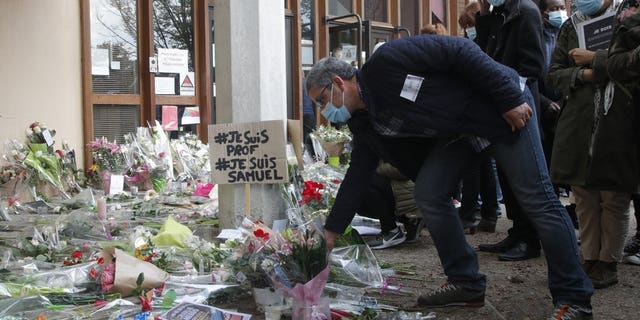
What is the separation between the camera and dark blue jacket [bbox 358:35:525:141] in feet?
10.5

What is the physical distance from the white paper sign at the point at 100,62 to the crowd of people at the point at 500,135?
6893mm

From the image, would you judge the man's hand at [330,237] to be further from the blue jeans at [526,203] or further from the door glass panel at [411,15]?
the door glass panel at [411,15]

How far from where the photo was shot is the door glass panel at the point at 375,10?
1288cm

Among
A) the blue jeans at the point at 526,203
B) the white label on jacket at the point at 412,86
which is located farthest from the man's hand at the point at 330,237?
the white label on jacket at the point at 412,86

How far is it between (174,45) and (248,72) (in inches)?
209

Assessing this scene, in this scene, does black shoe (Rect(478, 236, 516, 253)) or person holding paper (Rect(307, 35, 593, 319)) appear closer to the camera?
person holding paper (Rect(307, 35, 593, 319))

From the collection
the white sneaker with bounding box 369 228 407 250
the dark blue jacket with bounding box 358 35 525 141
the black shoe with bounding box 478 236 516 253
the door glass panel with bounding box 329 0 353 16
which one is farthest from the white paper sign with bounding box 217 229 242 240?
the door glass panel with bounding box 329 0 353 16

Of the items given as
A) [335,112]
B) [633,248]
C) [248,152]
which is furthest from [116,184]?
[633,248]

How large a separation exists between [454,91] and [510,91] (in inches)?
10.1

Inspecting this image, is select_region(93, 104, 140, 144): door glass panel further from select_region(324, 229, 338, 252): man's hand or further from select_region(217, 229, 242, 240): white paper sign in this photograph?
select_region(324, 229, 338, 252): man's hand

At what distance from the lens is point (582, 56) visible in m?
3.95

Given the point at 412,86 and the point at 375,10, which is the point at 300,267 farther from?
the point at 375,10

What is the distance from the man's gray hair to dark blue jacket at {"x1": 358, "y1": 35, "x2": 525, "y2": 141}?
0.42 ft

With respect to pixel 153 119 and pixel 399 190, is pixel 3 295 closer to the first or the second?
pixel 399 190
